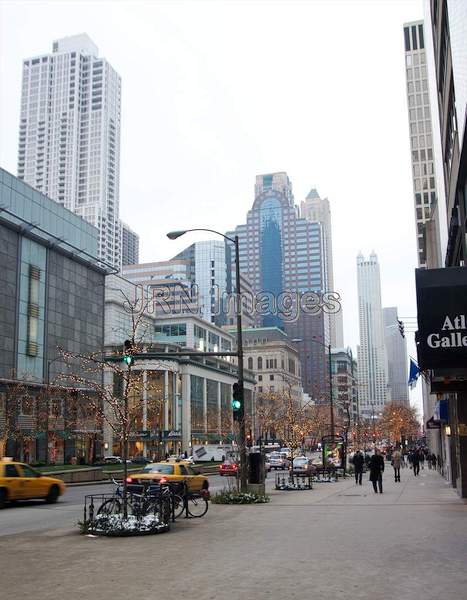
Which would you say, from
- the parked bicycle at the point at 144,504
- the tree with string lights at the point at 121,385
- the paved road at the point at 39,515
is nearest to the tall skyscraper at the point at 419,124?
the tree with string lights at the point at 121,385

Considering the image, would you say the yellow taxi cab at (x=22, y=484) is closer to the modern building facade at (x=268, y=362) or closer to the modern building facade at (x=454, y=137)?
the modern building facade at (x=454, y=137)

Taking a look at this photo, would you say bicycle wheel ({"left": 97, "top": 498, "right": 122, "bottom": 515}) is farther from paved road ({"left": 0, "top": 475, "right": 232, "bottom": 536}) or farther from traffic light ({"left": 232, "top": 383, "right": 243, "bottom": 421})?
traffic light ({"left": 232, "top": 383, "right": 243, "bottom": 421})

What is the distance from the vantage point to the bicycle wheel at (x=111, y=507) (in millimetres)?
16359

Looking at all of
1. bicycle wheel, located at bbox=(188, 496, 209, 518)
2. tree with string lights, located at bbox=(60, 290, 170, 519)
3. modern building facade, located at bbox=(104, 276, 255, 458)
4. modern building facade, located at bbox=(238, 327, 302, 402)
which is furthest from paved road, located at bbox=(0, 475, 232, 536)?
modern building facade, located at bbox=(238, 327, 302, 402)

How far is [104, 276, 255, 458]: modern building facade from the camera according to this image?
9275 cm

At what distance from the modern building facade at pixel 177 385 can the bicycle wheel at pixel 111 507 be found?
217 ft

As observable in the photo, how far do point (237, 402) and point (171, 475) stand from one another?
423 cm

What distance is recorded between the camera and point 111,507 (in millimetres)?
16891

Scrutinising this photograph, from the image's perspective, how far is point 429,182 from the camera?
101 m

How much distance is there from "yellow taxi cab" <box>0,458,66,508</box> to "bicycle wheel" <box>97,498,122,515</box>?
8475 millimetres

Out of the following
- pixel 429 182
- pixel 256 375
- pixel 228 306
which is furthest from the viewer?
pixel 256 375

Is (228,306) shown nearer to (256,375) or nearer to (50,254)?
(50,254)

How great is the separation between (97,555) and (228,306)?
20.9m

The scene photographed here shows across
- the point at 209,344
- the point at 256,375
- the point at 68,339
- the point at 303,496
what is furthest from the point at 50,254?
the point at 256,375
